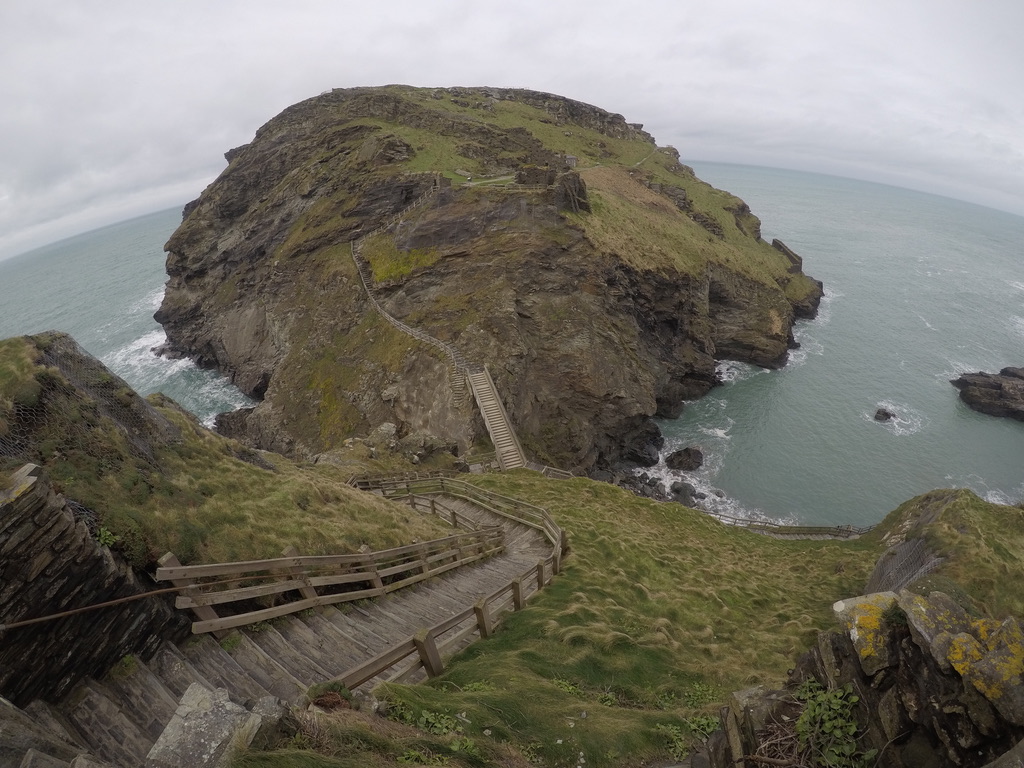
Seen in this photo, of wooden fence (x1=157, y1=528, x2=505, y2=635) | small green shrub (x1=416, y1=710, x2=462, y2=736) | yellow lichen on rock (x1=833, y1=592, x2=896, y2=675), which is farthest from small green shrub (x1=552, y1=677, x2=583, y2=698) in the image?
yellow lichen on rock (x1=833, y1=592, x2=896, y2=675)

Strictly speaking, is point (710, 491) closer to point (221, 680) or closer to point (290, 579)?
point (290, 579)

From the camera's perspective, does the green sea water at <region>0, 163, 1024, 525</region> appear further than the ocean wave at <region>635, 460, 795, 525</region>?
Yes

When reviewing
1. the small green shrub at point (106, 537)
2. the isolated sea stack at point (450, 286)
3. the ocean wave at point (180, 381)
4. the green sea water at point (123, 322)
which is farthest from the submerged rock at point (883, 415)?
the green sea water at point (123, 322)

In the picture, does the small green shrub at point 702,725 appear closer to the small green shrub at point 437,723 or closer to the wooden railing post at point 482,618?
the small green shrub at point 437,723

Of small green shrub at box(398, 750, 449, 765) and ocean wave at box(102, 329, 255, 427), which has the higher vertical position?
small green shrub at box(398, 750, 449, 765)

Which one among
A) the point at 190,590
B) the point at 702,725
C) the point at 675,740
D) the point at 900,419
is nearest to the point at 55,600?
the point at 190,590

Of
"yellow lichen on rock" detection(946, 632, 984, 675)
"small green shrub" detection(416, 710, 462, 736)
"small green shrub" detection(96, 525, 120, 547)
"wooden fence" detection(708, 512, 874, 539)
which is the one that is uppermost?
"small green shrub" detection(96, 525, 120, 547)

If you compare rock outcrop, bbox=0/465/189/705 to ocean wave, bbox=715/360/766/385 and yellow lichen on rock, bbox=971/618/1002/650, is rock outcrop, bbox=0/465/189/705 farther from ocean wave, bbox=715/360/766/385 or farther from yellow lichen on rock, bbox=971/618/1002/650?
ocean wave, bbox=715/360/766/385

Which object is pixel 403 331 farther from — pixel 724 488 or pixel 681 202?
pixel 681 202
